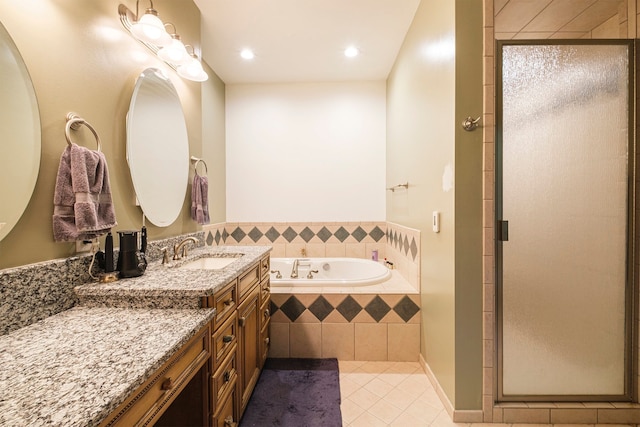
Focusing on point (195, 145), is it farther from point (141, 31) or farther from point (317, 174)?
point (317, 174)

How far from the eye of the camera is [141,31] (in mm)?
1318

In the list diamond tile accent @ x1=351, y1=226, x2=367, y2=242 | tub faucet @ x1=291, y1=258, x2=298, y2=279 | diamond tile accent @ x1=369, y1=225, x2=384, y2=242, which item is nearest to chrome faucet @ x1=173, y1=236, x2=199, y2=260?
tub faucet @ x1=291, y1=258, x2=298, y2=279

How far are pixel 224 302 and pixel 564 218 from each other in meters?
1.81

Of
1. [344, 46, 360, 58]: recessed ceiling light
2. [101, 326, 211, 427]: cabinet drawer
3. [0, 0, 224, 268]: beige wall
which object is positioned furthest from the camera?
[344, 46, 360, 58]: recessed ceiling light

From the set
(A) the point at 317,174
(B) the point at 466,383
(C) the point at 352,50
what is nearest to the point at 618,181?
(B) the point at 466,383

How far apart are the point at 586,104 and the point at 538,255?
86cm

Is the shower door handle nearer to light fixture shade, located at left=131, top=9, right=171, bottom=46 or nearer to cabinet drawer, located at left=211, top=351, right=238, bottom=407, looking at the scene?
cabinet drawer, located at left=211, top=351, right=238, bottom=407

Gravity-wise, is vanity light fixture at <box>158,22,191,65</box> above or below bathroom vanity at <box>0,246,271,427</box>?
above

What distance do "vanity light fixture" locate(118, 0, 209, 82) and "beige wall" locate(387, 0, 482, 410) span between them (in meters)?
1.54

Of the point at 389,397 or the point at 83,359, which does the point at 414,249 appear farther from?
the point at 83,359

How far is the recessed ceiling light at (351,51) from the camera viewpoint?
96.1 inches

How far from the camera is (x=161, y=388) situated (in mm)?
717

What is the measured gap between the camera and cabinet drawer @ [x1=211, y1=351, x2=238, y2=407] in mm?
1061

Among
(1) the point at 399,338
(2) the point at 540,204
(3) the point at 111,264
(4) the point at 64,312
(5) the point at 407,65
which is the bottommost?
(1) the point at 399,338
